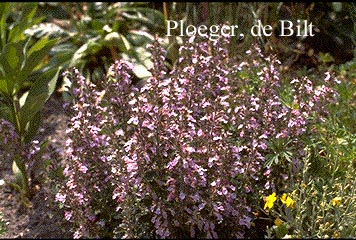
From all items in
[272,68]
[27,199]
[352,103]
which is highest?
[272,68]

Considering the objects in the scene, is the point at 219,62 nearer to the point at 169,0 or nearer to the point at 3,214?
the point at 3,214

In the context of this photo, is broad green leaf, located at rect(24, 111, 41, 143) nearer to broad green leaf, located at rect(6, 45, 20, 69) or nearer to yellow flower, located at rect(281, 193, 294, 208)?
broad green leaf, located at rect(6, 45, 20, 69)

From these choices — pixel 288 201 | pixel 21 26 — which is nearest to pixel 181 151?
pixel 288 201

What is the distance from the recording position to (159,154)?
283cm

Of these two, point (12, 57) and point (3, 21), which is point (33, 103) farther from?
point (3, 21)

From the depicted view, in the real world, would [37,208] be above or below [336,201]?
below

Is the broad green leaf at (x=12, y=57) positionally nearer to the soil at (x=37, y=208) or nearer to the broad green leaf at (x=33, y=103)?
the broad green leaf at (x=33, y=103)

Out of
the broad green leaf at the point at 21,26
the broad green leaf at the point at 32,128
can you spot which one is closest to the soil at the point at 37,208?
the broad green leaf at the point at 32,128

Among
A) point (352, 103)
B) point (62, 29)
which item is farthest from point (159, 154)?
point (62, 29)

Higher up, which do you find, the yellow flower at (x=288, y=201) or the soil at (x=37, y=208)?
the yellow flower at (x=288, y=201)

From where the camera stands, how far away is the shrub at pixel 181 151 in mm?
2748

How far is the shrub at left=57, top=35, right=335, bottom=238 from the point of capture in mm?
2748

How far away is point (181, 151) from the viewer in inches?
105

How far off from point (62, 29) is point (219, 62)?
7.37 feet
